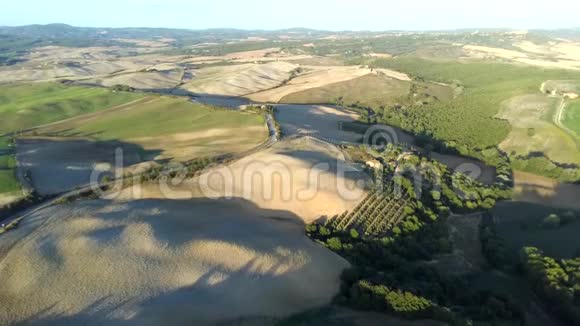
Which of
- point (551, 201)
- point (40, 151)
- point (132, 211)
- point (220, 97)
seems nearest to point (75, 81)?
point (220, 97)

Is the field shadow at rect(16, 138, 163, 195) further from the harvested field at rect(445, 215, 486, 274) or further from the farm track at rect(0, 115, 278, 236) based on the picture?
the harvested field at rect(445, 215, 486, 274)

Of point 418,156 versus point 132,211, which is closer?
point 132,211

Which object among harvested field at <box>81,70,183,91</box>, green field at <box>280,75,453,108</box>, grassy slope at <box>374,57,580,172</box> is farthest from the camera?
harvested field at <box>81,70,183,91</box>

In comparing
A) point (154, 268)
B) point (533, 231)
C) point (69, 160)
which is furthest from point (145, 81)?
point (533, 231)

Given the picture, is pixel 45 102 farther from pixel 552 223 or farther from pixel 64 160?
pixel 552 223

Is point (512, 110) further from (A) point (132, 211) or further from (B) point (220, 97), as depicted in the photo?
(A) point (132, 211)

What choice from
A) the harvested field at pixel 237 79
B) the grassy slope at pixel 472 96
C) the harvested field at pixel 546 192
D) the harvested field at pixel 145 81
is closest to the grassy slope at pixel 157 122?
the harvested field at pixel 237 79

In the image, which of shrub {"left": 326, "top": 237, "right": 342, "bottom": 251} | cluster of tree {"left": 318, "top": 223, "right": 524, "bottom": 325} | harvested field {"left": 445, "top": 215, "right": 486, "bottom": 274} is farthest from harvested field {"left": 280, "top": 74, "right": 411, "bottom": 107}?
shrub {"left": 326, "top": 237, "right": 342, "bottom": 251}
